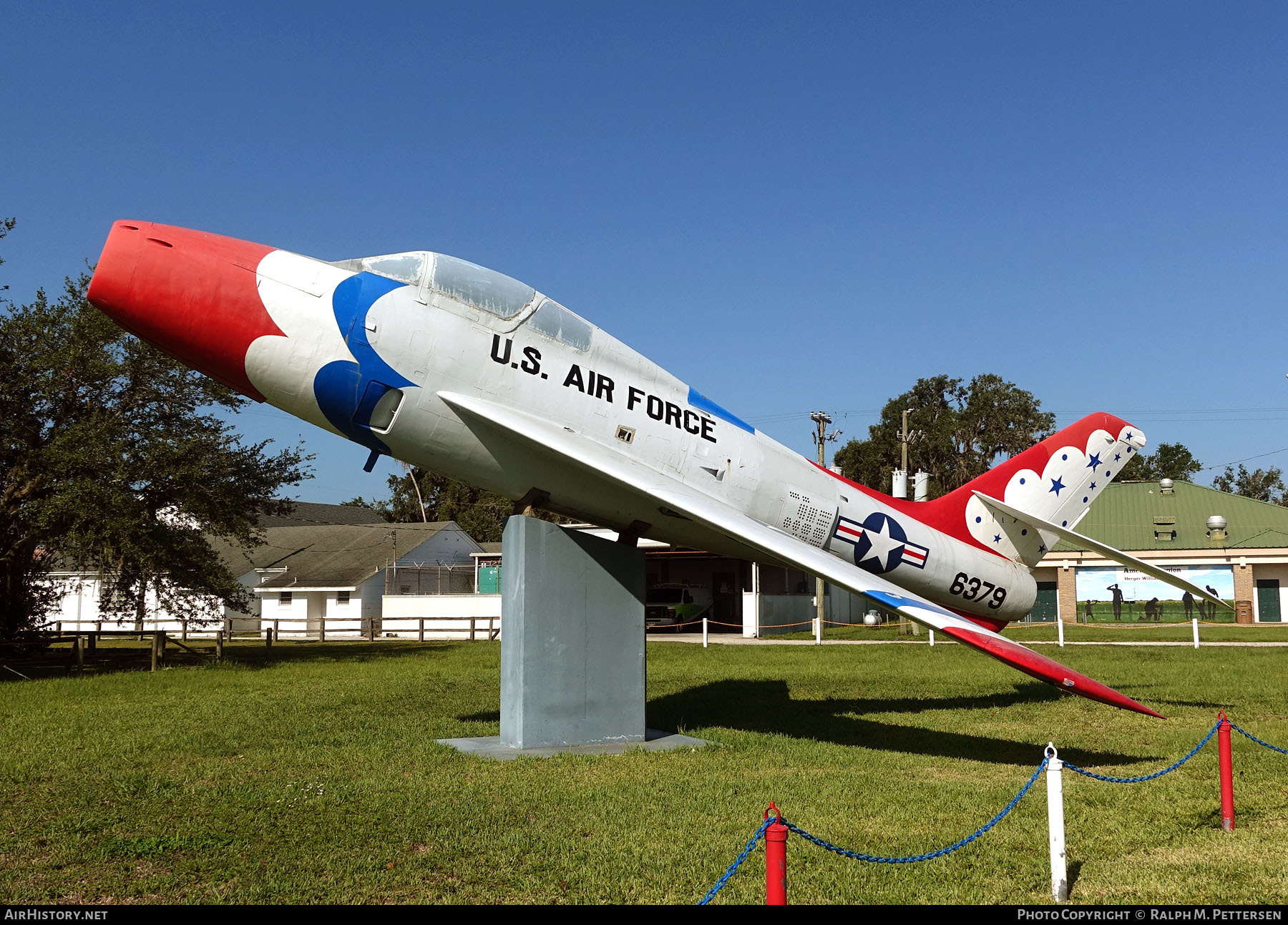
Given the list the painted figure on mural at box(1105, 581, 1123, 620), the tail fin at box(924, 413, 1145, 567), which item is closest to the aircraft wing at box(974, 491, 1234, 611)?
the tail fin at box(924, 413, 1145, 567)

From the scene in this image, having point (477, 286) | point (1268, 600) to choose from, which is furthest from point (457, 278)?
point (1268, 600)

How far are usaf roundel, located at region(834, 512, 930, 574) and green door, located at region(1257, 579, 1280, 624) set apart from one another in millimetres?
36395

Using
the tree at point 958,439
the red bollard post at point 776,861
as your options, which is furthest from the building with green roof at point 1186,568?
the red bollard post at point 776,861

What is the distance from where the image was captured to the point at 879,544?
12141 millimetres

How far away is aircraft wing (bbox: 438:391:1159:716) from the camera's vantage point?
852cm

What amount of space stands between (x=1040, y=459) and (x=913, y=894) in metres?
9.84

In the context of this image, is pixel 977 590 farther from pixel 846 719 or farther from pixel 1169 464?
pixel 1169 464

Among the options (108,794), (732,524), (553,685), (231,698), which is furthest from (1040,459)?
(231,698)

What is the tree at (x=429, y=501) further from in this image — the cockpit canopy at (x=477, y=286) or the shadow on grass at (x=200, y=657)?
the cockpit canopy at (x=477, y=286)

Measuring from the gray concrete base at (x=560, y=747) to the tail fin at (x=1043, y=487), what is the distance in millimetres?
5169

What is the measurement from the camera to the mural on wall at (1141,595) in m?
40.0

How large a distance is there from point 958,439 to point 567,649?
6492cm

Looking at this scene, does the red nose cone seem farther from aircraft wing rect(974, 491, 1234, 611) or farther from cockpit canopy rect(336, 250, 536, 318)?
aircraft wing rect(974, 491, 1234, 611)

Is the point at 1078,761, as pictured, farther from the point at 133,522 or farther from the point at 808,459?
the point at 133,522
